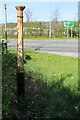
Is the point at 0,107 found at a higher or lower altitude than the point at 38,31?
lower

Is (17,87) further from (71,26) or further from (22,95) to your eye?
(71,26)

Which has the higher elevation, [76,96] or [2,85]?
[2,85]

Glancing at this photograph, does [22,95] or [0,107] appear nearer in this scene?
[0,107]

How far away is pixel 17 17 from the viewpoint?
2.66 metres

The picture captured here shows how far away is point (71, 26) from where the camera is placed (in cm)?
2289

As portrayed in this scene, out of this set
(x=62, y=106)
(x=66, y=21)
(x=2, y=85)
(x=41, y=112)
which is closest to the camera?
(x=2, y=85)

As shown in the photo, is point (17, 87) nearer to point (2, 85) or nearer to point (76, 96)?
point (2, 85)

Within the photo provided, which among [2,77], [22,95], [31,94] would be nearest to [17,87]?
[22,95]

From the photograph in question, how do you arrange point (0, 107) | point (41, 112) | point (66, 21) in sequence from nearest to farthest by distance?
point (0, 107), point (41, 112), point (66, 21)

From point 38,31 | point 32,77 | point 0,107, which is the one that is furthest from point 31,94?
point 38,31

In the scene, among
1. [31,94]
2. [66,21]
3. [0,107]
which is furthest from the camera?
[66,21]

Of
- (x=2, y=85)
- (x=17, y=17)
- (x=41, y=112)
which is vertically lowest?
(x=41, y=112)

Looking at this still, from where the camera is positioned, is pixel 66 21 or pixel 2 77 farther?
pixel 66 21

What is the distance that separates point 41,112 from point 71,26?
20.9 metres
